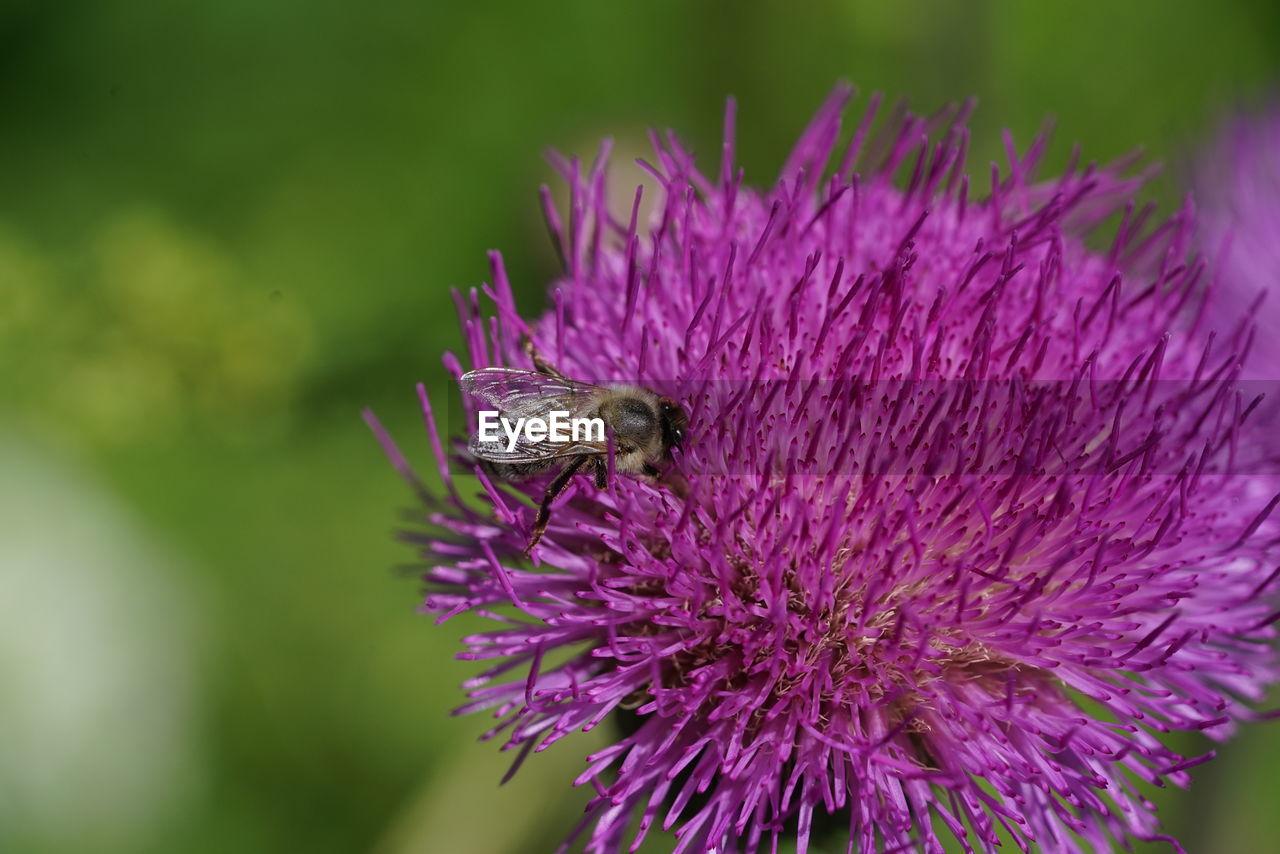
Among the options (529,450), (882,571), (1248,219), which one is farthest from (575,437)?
(1248,219)

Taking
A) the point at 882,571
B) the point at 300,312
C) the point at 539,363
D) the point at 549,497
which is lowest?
the point at 882,571

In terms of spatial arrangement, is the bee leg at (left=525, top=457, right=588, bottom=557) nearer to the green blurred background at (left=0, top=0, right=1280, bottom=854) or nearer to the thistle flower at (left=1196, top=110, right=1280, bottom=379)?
the green blurred background at (left=0, top=0, right=1280, bottom=854)

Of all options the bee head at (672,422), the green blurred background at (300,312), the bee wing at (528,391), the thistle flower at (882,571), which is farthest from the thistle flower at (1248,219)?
the bee wing at (528,391)

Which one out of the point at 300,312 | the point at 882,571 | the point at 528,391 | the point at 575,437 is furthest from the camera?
the point at 300,312

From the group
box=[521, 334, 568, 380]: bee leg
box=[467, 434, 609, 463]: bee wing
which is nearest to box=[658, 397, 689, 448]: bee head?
box=[467, 434, 609, 463]: bee wing

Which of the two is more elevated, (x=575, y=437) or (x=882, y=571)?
(x=575, y=437)

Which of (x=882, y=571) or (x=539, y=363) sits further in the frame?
(x=539, y=363)

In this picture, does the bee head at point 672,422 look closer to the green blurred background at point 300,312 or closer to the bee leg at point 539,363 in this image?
the bee leg at point 539,363

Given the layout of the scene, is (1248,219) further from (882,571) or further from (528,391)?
(528,391)
